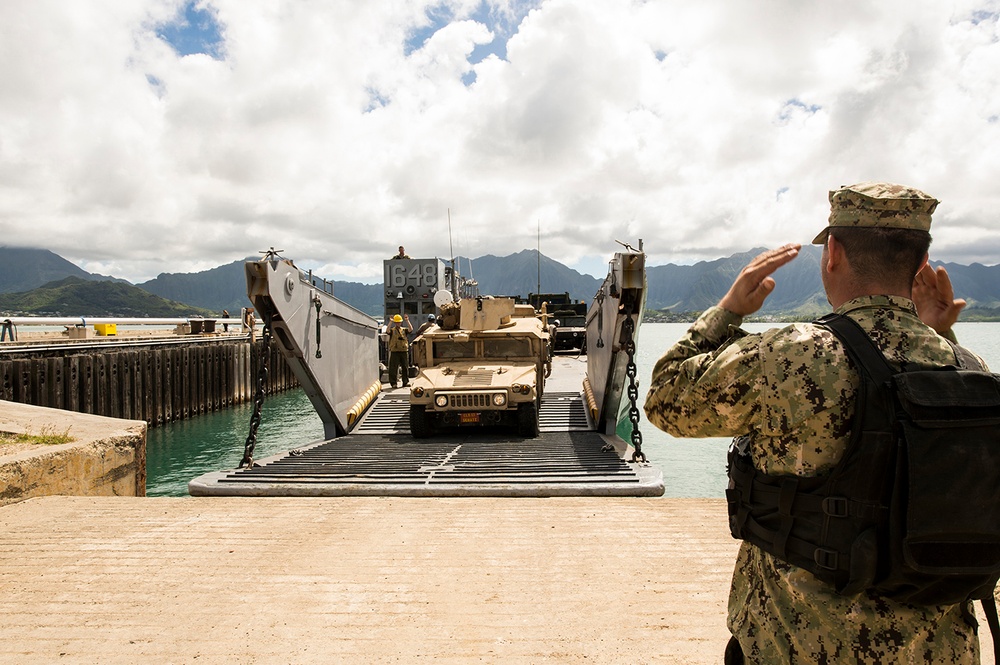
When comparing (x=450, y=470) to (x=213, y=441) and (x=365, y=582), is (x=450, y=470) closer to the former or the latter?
(x=365, y=582)

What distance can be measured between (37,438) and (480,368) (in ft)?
17.9

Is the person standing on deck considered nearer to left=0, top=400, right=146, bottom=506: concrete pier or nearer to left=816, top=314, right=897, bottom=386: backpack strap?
left=816, top=314, right=897, bottom=386: backpack strap

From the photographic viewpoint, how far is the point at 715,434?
1761 mm

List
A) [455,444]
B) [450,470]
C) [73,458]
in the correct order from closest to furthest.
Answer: [73,458] < [450,470] < [455,444]

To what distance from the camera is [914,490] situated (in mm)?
1461

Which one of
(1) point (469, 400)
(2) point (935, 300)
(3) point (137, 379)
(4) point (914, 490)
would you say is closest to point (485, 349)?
(1) point (469, 400)

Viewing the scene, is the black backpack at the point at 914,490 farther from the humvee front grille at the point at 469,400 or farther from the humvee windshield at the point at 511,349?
the humvee windshield at the point at 511,349

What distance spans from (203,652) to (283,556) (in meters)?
1.10

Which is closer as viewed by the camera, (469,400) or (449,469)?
(449,469)

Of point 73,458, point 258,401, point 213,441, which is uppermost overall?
point 258,401

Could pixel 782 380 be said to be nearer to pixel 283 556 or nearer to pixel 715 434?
pixel 715 434

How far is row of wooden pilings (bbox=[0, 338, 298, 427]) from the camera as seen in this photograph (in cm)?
1203

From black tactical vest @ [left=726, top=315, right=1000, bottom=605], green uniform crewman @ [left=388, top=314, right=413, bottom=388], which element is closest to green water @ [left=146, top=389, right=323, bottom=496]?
green uniform crewman @ [left=388, top=314, right=413, bottom=388]

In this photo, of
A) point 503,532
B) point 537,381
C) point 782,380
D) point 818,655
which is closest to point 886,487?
point 782,380
